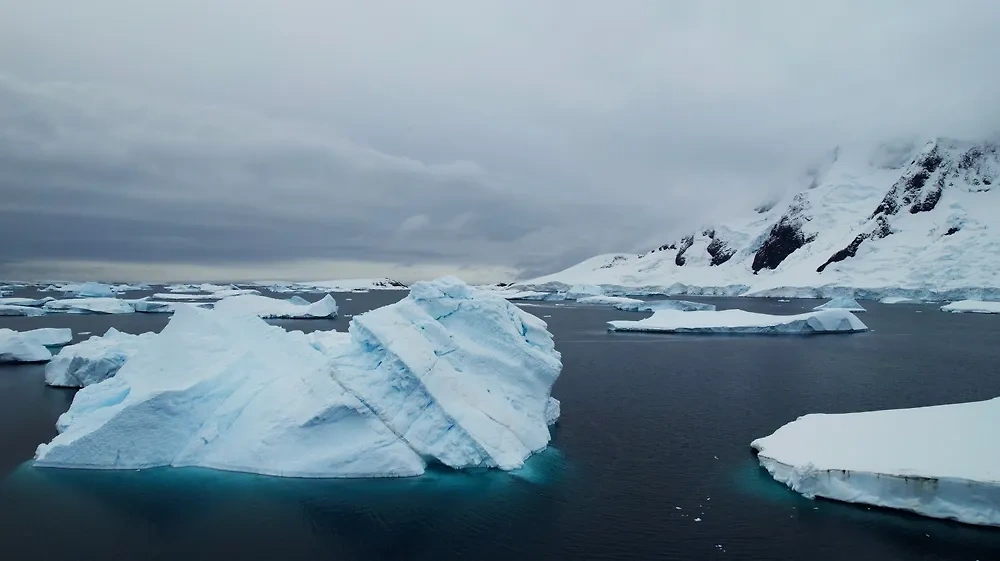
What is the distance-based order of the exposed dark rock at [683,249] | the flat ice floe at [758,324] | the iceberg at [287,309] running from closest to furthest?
the flat ice floe at [758,324] → the iceberg at [287,309] → the exposed dark rock at [683,249]

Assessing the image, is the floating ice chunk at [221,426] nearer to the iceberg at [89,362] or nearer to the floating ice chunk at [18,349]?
the iceberg at [89,362]

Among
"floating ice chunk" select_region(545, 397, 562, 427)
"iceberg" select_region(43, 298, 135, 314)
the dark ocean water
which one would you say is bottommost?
the dark ocean water

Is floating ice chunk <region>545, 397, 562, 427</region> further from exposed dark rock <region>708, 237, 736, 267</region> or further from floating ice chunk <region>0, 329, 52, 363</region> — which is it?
exposed dark rock <region>708, 237, 736, 267</region>

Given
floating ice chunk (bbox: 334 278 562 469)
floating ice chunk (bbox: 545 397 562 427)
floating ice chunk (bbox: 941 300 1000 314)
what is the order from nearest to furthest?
floating ice chunk (bbox: 334 278 562 469) < floating ice chunk (bbox: 545 397 562 427) < floating ice chunk (bbox: 941 300 1000 314)

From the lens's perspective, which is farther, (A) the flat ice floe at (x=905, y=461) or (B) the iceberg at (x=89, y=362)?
(B) the iceberg at (x=89, y=362)

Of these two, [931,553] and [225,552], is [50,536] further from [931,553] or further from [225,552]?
[931,553]

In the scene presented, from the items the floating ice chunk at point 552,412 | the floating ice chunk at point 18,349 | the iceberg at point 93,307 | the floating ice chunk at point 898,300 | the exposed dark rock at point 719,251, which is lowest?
the floating ice chunk at point 552,412

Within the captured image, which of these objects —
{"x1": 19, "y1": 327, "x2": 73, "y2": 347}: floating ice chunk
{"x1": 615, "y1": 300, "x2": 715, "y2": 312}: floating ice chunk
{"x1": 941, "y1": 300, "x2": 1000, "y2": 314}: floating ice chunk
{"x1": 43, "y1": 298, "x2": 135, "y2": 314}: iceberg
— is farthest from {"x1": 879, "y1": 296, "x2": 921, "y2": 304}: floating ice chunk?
{"x1": 19, "y1": 327, "x2": 73, "y2": 347}: floating ice chunk

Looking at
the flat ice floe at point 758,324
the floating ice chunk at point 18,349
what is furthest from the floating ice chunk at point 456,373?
the flat ice floe at point 758,324
